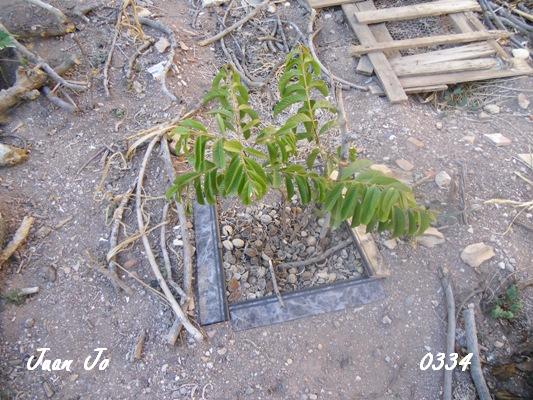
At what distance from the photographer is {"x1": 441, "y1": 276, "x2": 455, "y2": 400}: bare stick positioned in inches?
78.9

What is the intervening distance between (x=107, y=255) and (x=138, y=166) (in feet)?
2.16

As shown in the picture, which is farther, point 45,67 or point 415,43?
point 415,43

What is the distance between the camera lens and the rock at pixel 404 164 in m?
2.76

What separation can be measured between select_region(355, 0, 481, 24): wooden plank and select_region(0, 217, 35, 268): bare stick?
2811 millimetres

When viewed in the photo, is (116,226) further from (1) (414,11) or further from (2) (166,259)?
(1) (414,11)

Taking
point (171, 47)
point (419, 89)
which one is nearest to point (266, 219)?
point (419, 89)

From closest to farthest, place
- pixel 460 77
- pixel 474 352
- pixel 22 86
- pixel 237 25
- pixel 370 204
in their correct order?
pixel 370 204
pixel 474 352
pixel 22 86
pixel 460 77
pixel 237 25

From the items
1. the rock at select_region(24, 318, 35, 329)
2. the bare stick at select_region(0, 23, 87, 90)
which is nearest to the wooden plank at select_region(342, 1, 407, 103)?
the bare stick at select_region(0, 23, 87, 90)

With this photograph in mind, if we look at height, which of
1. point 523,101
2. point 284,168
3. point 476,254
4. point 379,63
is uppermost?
point 284,168

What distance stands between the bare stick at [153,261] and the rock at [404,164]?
152 centimetres

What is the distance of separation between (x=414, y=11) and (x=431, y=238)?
2097mm

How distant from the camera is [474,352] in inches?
82.4

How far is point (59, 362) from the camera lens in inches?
83.9

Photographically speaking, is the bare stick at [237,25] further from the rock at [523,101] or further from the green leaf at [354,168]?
the green leaf at [354,168]
